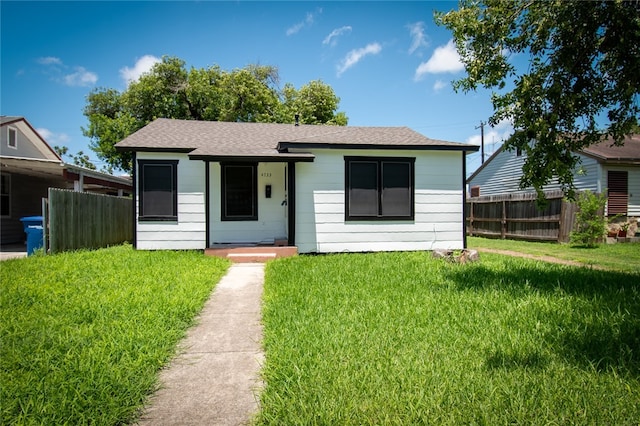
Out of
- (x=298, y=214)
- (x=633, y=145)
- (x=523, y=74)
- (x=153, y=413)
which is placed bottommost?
(x=153, y=413)

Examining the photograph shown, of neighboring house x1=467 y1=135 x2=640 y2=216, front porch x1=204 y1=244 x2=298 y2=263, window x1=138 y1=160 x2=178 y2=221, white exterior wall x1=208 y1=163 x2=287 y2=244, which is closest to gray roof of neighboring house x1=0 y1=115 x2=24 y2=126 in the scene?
window x1=138 y1=160 x2=178 y2=221

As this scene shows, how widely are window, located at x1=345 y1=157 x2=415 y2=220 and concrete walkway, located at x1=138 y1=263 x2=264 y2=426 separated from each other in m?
5.22

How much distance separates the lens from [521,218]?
13.5m

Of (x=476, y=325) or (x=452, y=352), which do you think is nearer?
(x=452, y=352)

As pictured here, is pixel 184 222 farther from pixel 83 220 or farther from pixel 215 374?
pixel 215 374

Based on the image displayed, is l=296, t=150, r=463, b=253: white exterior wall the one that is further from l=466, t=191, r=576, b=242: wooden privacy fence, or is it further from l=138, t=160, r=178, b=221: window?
l=466, t=191, r=576, b=242: wooden privacy fence

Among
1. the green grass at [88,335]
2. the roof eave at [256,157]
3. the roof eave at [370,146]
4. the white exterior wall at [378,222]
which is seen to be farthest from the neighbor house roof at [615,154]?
the green grass at [88,335]

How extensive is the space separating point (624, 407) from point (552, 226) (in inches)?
486

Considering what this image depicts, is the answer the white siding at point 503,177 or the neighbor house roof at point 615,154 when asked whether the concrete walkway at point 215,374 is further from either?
the white siding at point 503,177

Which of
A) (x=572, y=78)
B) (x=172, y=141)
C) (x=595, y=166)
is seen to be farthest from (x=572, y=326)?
(x=595, y=166)

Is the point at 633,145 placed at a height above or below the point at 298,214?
above

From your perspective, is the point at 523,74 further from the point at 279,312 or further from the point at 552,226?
the point at 552,226

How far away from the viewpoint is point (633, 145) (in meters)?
15.8

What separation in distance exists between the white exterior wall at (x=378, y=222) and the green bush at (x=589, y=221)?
16.1 ft
